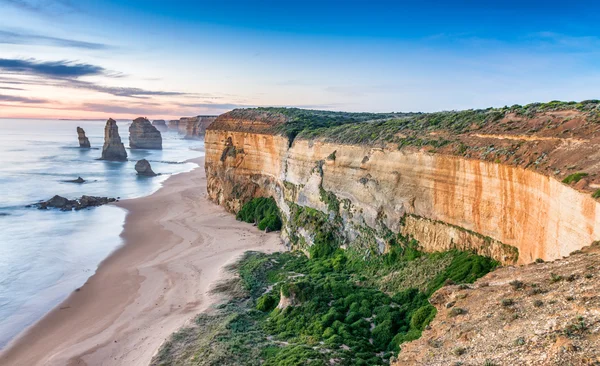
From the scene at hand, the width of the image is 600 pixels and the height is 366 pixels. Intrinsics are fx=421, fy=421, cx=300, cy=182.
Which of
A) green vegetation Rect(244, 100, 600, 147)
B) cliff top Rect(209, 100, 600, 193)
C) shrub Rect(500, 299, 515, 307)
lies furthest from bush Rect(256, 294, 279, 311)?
shrub Rect(500, 299, 515, 307)

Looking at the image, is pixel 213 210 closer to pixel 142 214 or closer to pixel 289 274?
pixel 142 214

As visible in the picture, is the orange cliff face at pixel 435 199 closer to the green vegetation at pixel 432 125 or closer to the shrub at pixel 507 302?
the green vegetation at pixel 432 125

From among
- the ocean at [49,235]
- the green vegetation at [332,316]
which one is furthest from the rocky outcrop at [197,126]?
the green vegetation at [332,316]

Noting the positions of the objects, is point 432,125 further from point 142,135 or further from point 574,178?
point 142,135

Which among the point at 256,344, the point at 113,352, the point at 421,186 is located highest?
the point at 421,186

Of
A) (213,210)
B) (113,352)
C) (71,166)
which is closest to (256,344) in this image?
(113,352)
